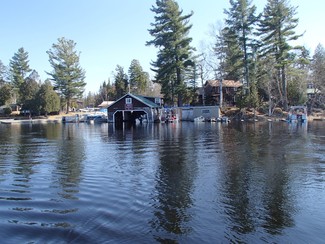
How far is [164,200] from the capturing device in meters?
9.37

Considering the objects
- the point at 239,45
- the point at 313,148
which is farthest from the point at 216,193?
the point at 239,45

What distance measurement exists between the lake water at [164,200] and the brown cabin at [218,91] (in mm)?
49485

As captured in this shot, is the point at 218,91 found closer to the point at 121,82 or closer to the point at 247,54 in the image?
the point at 247,54

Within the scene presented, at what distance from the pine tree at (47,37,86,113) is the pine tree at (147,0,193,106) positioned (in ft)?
89.9

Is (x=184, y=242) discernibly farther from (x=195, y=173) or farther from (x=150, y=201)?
(x=195, y=173)

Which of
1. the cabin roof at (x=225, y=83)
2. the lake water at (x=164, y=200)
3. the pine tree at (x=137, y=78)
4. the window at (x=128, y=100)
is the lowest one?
the lake water at (x=164, y=200)

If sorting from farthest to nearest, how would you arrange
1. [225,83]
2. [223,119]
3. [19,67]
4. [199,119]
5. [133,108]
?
1. [19,67]
2. [225,83]
3. [199,119]
4. [133,108]
5. [223,119]

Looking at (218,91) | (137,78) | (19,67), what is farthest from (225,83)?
(19,67)

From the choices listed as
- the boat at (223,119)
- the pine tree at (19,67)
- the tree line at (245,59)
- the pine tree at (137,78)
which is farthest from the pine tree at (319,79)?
the pine tree at (19,67)

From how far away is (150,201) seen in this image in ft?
30.5

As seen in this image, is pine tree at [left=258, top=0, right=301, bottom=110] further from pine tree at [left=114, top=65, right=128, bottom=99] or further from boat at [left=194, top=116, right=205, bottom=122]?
pine tree at [left=114, top=65, right=128, bottom=99]

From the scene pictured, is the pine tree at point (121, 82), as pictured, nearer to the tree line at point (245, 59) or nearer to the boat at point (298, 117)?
the tree line at point (245, 59)

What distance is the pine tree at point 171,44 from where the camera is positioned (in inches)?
2188

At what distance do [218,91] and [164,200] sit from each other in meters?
58.4
